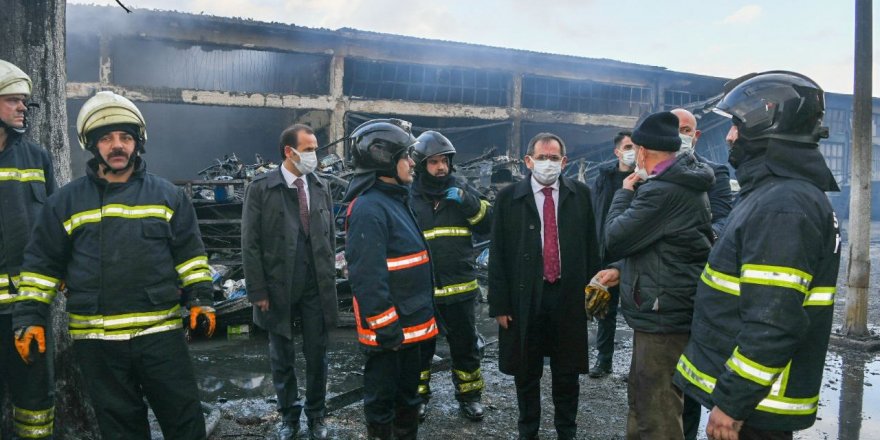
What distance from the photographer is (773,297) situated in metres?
2.02

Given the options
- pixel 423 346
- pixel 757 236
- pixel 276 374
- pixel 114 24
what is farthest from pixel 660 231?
pixel 114 24

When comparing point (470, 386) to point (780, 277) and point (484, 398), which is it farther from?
point (780, 277)

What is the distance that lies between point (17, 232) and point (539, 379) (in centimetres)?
325

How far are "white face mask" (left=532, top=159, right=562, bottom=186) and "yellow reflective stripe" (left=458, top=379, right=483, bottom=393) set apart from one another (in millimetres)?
1637

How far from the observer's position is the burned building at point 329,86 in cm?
1584

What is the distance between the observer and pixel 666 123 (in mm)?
3139

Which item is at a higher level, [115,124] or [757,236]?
[115,124]

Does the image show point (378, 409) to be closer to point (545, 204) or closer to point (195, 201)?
point (545, 204)

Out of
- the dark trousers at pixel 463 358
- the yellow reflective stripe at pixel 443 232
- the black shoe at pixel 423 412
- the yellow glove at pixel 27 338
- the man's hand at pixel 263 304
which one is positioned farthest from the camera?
the yellow reflective stripe at pixel 443 232

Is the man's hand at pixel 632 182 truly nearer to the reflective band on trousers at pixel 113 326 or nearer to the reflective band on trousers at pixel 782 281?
the reflective band on trousers at pixel 782 281

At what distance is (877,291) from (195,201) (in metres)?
12.0

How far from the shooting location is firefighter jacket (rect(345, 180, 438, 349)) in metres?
3.23

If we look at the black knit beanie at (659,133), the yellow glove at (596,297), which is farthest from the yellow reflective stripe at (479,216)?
the black knit beanie at (659,133)

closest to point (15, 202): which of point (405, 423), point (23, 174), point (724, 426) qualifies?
point (23, 174)
